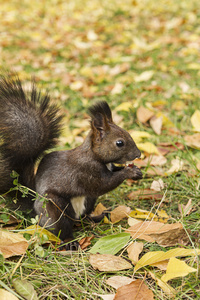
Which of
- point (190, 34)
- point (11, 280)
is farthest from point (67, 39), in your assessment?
point (11, 280)

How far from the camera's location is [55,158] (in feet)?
6.33

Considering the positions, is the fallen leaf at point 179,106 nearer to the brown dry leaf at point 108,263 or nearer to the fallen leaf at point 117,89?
the fallen leaf at point 117,89

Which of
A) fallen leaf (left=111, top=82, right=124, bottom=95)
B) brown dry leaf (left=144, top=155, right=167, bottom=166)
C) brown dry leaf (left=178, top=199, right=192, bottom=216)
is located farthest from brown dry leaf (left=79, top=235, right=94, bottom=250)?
fallen leaf (left=111, top=82, right=124, bottom=95)

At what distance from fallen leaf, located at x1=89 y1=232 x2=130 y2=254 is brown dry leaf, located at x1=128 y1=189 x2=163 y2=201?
18.8 inches

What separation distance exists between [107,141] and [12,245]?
2.35ft

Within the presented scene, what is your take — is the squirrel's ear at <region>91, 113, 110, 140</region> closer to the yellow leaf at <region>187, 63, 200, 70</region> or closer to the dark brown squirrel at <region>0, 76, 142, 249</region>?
the dark brown squirrel at <region>0, 76, 142, 249</region>

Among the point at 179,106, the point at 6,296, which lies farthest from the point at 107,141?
the point at 179,106

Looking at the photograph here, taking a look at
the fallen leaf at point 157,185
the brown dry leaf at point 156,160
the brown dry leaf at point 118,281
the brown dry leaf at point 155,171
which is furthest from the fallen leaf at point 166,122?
the brown dry leaf at point 118,281

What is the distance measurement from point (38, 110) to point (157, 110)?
1598 mm

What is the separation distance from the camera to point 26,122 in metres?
1.80

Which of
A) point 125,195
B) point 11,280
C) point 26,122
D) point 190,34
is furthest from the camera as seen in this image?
point 190,34

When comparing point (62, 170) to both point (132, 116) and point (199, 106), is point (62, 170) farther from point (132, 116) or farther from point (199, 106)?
point (199, 106)

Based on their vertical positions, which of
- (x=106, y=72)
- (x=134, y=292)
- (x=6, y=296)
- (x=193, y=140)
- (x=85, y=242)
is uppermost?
(x=6, y=296)

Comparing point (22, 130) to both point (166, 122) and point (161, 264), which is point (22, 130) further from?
point (166, 122)
